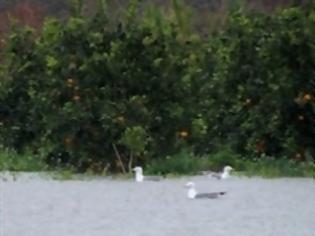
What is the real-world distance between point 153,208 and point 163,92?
18.0 feet

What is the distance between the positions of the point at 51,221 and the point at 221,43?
409 inches

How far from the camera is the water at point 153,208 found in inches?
440

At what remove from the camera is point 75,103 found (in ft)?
60.3

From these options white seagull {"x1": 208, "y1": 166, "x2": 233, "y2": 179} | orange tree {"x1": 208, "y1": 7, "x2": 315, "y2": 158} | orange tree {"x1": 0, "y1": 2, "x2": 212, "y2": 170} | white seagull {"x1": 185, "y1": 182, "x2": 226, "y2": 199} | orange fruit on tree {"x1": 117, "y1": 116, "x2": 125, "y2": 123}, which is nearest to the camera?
white seagull {"x1": 185, "y1": 182, "x2": 226, "y2": 199}

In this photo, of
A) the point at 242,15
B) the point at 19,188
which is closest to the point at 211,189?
the point at 19,188

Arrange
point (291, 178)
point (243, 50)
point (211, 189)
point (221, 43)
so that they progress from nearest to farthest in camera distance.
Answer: point (211, 189) → point (291, 178) → point (243, 50) → point (221, 43)

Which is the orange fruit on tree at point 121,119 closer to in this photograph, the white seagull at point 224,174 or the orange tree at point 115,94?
the orange tree at point 115,94

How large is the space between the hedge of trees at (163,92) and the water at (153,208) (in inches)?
41.6

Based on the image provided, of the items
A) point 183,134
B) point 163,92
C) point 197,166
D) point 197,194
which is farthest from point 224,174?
point 197,194

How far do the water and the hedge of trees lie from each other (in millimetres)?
1055

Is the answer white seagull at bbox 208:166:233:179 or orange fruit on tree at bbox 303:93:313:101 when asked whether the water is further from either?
orange fruit on tree at bbox 303:93:313:101

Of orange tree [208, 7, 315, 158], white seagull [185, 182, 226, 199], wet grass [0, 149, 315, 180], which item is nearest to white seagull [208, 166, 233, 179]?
wet grass [0, 149, 315, 180]

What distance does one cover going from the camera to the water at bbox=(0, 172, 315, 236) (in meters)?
11.2

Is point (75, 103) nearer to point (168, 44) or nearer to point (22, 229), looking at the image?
point (168, 44)
